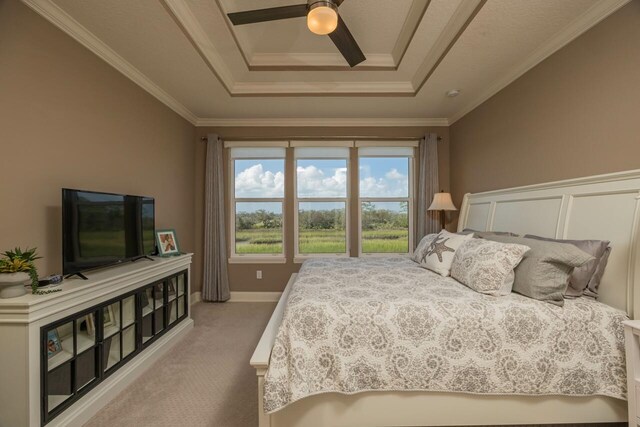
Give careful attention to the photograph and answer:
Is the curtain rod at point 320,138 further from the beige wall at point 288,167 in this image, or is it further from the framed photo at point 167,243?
the framed photo at point 167,243

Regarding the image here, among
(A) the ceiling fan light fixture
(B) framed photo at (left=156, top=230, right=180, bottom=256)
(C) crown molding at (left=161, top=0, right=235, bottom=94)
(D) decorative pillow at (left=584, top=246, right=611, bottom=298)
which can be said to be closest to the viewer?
(A) the ceiling fan light fixture

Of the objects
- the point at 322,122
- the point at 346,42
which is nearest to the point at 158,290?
the point at 346,42

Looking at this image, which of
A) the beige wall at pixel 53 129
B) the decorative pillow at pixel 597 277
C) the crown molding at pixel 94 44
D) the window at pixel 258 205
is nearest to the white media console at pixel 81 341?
the beige wall at pixel 53 129

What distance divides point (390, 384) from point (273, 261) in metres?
2.73

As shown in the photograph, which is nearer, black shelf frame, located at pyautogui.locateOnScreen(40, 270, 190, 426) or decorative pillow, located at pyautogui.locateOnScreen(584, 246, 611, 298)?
black shelf frame, located at pyautogui.locateOnScreen(40, 270, 190, 426)

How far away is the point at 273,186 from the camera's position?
402 centimetres

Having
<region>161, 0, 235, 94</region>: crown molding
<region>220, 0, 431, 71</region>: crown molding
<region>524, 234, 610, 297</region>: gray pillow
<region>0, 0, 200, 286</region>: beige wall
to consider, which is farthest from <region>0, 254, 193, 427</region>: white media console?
<region>524, 234, 610, 297</region>: gray pillow

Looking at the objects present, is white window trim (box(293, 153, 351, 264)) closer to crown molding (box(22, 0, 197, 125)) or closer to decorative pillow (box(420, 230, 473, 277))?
decorative pillow (box(420, 230, 473, 277))

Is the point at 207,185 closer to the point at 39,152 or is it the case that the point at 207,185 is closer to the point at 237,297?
the point at 237,297

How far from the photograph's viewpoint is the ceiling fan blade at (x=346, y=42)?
5.65 ft

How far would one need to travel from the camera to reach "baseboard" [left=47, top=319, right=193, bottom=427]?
1.58 metres

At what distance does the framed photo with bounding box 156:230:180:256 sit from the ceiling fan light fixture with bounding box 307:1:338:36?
100 inches

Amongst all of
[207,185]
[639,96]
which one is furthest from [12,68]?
[639,96]

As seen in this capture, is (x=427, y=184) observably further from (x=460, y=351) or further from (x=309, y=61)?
(x=460, y=351)
